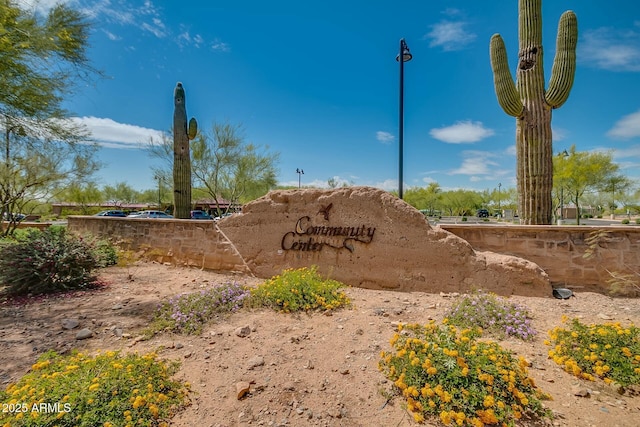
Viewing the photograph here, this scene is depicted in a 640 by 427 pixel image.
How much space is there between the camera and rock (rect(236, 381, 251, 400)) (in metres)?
2.69

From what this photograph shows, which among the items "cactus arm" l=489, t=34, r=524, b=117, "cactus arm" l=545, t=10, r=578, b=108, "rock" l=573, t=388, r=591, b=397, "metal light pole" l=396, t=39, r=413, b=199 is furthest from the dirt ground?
"cactus arm" l=545, t=10, r=578, b=108

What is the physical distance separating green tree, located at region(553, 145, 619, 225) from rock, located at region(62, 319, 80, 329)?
1127 inches

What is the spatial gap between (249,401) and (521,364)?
2436 millimetres

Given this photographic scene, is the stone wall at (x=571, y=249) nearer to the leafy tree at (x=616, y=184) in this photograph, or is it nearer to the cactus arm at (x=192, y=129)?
the cactus arm at (x=192, y=129)

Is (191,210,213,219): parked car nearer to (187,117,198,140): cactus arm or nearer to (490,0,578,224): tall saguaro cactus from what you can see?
(187,117,198,140): cactus arm

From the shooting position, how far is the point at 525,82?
305 inches

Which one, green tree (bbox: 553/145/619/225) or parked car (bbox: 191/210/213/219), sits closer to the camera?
green tree (bbox: 553/145/619/225)

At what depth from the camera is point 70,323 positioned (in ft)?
14.1

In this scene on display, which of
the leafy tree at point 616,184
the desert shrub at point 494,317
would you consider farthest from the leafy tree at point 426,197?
the desert shrub at point 494,317

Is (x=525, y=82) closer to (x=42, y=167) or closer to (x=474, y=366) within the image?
(x=474, y=366)

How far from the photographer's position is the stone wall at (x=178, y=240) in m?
7.42

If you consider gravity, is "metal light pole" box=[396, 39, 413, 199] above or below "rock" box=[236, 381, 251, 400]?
above

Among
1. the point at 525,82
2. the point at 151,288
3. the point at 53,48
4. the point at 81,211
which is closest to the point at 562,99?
the point at 525,82

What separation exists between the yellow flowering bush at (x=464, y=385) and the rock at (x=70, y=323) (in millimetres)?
4447
